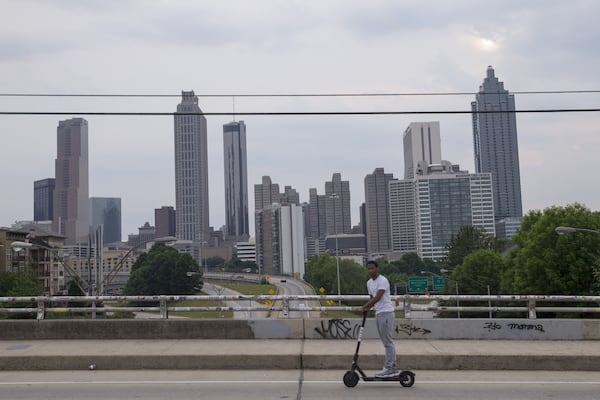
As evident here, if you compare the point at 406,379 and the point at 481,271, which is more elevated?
the point at 406,379

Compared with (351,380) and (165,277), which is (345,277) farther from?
(351,380)

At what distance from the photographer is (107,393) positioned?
8562 millimetres

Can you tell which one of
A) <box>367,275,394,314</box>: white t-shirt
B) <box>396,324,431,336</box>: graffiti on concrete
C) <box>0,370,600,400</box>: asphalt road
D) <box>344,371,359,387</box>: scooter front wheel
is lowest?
<box>0,370,600,400</box>: asphalt road

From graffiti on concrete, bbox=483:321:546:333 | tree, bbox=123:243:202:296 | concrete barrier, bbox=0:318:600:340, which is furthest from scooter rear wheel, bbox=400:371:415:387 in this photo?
tree, bbox=123:243:202:296

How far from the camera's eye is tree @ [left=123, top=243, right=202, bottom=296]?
389ft

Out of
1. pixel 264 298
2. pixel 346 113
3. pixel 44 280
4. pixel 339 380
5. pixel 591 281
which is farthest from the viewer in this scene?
pixel 44 280

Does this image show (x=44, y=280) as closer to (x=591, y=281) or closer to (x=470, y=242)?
(x=470, y=242)

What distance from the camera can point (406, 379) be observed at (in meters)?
8.73

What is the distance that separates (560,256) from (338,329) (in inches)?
1528

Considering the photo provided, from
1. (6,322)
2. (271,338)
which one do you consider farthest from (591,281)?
(6,322)

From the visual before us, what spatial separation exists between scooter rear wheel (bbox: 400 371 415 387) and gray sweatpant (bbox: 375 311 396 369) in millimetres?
172

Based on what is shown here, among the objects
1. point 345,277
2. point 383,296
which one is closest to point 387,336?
point 383,296

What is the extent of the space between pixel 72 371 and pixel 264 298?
3770 mm

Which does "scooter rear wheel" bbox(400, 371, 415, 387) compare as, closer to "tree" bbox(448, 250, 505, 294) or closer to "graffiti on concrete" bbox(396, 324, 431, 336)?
"graffiti on concrete" bbox(396, 324, 431, 336)
